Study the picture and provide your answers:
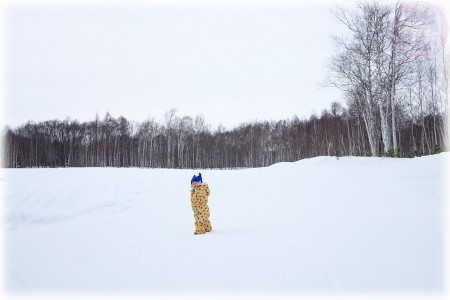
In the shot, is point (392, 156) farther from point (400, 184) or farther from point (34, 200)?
point (34, 200)

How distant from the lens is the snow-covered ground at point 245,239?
13.2 feet

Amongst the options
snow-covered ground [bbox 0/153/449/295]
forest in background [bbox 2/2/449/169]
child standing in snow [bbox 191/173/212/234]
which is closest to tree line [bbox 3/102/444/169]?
forest in background [bbox 2/2/449/169]

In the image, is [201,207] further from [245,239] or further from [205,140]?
[205,140]

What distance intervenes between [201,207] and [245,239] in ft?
5.99

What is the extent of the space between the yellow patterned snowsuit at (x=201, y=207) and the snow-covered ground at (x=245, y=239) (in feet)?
1.08

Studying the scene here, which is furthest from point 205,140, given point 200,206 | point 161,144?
point 200,206

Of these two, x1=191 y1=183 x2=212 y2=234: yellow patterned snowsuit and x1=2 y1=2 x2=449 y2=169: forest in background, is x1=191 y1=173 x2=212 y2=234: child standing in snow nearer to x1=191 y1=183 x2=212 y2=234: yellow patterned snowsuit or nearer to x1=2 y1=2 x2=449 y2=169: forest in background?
x1=191 y1=183 x2=212 y2=234: yellow patterned snowsuit

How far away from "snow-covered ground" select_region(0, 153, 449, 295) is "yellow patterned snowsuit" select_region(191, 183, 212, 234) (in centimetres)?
33

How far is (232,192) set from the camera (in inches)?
590

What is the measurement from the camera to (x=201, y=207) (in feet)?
25.2

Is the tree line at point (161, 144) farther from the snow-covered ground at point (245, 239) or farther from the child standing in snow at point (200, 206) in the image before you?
the child standing in snow at point (200, 206)

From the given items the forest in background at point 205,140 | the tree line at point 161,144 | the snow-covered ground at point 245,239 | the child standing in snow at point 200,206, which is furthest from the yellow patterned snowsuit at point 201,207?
the tree line at point 161,144

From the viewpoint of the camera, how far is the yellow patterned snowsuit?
7.53m

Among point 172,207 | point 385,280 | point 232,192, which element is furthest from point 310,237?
point 232,192
